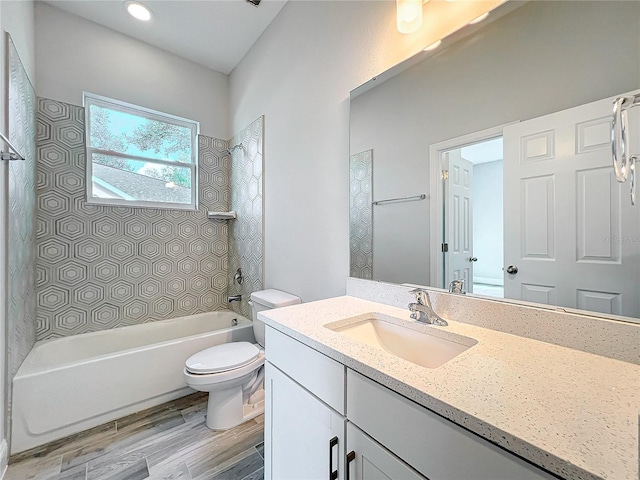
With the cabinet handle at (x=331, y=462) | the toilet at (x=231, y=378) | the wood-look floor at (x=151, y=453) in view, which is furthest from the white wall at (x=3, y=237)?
the cabinet handle at (x=331, y=462)

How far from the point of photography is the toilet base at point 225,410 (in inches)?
65.9

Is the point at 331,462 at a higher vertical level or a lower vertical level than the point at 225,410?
higher

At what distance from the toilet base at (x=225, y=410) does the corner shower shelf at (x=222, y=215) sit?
1578mm

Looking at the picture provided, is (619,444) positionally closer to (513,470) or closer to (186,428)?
(513,470)

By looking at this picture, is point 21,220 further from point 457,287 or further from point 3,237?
point 457,287

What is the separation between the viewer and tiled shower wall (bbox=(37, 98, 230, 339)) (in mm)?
2027

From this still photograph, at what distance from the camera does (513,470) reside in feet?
1.47

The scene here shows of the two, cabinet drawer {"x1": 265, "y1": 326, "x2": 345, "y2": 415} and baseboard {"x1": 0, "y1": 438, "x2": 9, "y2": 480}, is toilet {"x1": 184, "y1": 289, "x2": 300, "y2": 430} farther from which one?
baseboard {"x1": 0, "y1": 438, "x2": 9, "y2": 480}

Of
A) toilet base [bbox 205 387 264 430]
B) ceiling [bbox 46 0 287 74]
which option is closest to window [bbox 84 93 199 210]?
ceiling [bbox 46 0 287 74]

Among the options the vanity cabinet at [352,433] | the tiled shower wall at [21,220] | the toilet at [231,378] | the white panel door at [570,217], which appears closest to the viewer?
the vanity cabinet at [352,433]

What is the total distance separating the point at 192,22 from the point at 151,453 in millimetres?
3035

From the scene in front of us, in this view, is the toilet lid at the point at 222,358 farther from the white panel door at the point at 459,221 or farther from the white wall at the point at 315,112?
the white panel door at the point at 459,221

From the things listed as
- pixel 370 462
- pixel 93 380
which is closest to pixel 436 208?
pixel 370 462

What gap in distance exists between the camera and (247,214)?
254 centimetres
